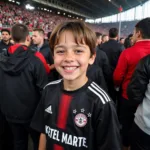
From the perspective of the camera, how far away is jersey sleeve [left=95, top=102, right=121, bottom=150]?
103 cm

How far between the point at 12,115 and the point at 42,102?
850 mm

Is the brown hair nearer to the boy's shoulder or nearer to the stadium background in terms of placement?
the boy's shoulder

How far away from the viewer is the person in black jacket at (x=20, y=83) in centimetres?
185

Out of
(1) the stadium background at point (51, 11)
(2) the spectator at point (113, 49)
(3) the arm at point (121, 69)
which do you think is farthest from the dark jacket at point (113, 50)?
(1) the stadium background at point (51, 11)

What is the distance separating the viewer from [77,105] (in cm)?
110

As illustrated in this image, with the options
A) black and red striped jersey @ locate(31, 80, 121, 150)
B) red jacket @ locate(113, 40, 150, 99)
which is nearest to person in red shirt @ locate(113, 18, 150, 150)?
red jacket @ locate(113, 40, 150, 99)

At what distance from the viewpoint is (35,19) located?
24.5 meters

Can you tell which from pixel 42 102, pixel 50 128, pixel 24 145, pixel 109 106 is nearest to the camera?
pixel 109 106

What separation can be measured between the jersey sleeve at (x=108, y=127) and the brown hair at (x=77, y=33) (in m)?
0.40

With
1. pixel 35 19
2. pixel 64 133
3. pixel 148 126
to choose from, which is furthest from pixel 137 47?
pixel 35 19

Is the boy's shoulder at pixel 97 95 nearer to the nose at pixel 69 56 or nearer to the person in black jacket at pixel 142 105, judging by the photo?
the nose at pixel 69 56

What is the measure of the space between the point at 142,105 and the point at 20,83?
123 centimetres

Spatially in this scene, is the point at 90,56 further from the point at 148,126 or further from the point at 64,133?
the point at 148,126

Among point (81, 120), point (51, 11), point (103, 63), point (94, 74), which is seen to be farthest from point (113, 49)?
point (51, 11)
